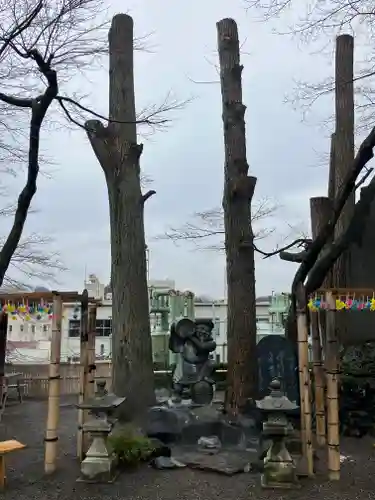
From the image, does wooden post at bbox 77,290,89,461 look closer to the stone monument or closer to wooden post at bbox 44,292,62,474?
wooden post at bbox 44,292,62,474

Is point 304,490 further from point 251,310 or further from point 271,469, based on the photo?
point 251,310

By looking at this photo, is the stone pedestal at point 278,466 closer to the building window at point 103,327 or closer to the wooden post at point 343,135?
the wooden post at point 343,135

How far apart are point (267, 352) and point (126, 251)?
12.9 feet

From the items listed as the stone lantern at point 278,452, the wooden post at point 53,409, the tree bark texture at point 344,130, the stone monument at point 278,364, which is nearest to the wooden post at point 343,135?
the tree bark texture at point 344,130

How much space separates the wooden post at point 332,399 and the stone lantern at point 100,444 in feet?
9.67

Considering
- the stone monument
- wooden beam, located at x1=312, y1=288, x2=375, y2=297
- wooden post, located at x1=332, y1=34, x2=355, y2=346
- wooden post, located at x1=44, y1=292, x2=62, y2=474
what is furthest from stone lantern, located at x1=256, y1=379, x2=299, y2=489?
wooden post, located at x1=332, y1=34, x2=355, y2=346

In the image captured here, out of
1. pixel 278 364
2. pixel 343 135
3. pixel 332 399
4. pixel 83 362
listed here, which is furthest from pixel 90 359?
pixel 343 135

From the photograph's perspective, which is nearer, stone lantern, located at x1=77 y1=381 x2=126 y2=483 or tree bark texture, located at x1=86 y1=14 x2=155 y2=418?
stone lantern, located at x1=77 y1=381 x2=126 y2=483

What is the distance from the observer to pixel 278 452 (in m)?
6.77

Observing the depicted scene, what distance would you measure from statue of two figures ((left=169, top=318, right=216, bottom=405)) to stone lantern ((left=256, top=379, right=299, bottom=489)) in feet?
12.2

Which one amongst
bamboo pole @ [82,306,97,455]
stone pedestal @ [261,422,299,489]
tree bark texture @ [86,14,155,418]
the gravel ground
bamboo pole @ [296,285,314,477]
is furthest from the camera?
tree bark texture @ [86,14,155,418]

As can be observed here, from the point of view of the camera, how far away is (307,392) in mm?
7535

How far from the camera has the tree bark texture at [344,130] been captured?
42.9 feet

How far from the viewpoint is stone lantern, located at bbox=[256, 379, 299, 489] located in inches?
262
